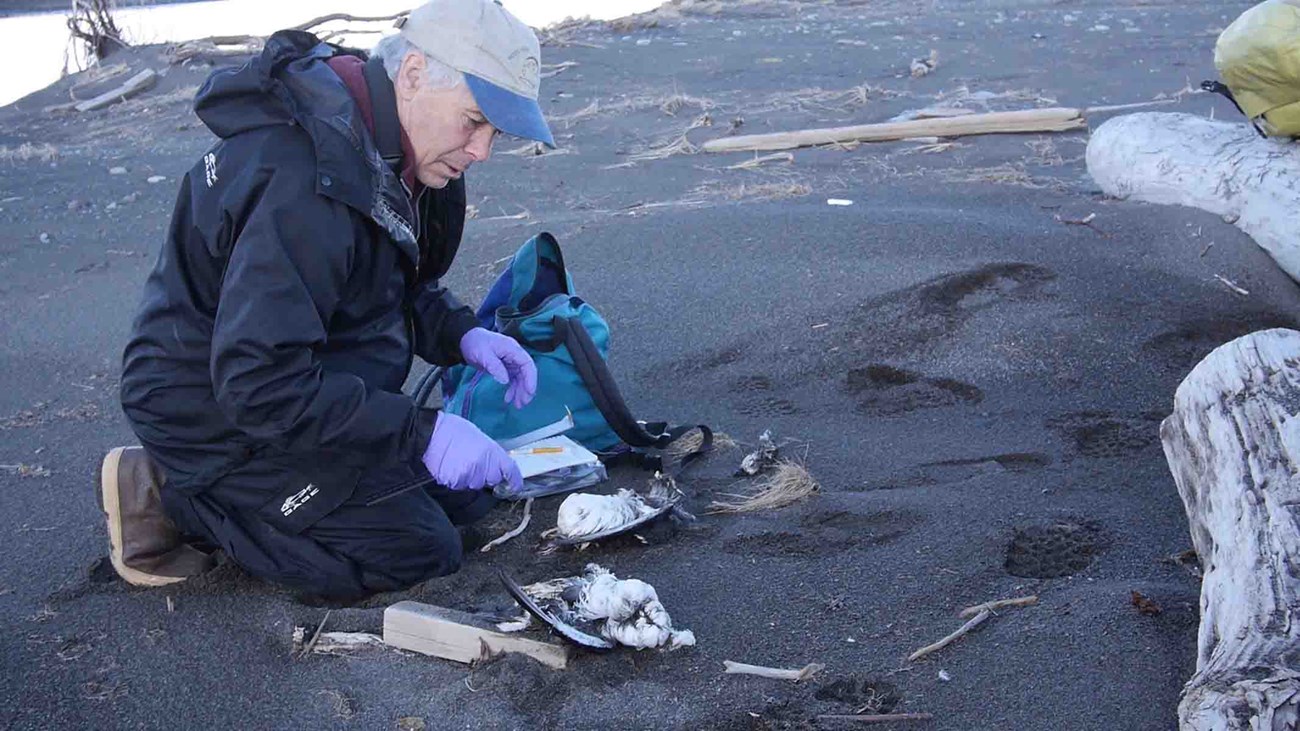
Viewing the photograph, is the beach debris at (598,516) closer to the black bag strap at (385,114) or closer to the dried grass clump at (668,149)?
the black bag strap at (385,114)

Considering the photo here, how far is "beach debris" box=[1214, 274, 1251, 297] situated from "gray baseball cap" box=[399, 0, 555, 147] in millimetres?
3068

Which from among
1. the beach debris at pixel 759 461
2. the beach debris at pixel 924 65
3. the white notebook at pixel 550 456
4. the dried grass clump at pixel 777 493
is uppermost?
the white notebook at pixel 550 456

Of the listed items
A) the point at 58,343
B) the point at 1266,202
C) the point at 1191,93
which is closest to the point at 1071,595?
the point at 1266,202

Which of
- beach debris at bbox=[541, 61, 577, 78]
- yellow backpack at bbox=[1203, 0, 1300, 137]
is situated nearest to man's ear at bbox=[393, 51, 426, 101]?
yellow backpack at bbox=[1203, 0, 1300, 137]

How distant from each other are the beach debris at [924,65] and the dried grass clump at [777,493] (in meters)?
6.70

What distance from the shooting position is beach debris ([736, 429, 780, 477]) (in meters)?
3.50

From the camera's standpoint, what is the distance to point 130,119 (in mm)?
10109

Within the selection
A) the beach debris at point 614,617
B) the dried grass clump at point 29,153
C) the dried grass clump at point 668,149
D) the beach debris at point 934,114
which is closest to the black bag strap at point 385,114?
the beach debris at point 614,617

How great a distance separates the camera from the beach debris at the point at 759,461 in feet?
11.5

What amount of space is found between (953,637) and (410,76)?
1632mm

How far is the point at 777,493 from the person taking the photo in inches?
129

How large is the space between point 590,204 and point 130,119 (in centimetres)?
545

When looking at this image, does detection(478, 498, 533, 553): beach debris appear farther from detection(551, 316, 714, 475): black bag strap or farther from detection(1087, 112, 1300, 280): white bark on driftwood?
detection(1087, 112, 1300, 280): white bark on driftwood

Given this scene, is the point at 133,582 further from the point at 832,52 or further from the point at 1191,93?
the point at 832,52
